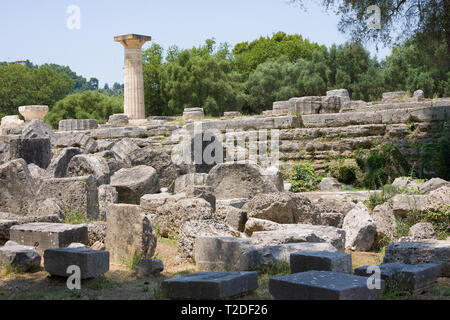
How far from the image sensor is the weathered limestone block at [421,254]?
20.0ft

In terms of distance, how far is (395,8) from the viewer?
43.4 feet

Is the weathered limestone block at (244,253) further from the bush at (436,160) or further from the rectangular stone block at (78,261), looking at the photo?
the bush at (436,160)

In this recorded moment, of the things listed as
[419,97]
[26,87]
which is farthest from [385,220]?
[26,87]

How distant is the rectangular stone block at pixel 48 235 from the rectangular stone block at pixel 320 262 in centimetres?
307

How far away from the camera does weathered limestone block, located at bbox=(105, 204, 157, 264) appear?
662 centimetres

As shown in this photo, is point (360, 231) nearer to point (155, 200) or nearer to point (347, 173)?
point (155, 200)

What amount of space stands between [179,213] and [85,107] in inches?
1453

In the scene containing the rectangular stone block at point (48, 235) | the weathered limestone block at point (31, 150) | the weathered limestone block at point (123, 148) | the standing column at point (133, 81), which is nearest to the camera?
the rectangular stone block at point (48, 235)

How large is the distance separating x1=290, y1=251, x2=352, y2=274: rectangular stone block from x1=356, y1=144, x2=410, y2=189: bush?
21.5 feet

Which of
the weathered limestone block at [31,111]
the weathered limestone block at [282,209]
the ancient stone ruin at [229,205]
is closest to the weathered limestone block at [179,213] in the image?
the ancient stone ruin at [229,205]

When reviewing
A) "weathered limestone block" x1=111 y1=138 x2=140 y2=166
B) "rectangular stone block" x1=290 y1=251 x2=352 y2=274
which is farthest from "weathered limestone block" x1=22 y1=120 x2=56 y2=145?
"rectangular stone block" x1=290 y1=251 x2=352 y2=274
